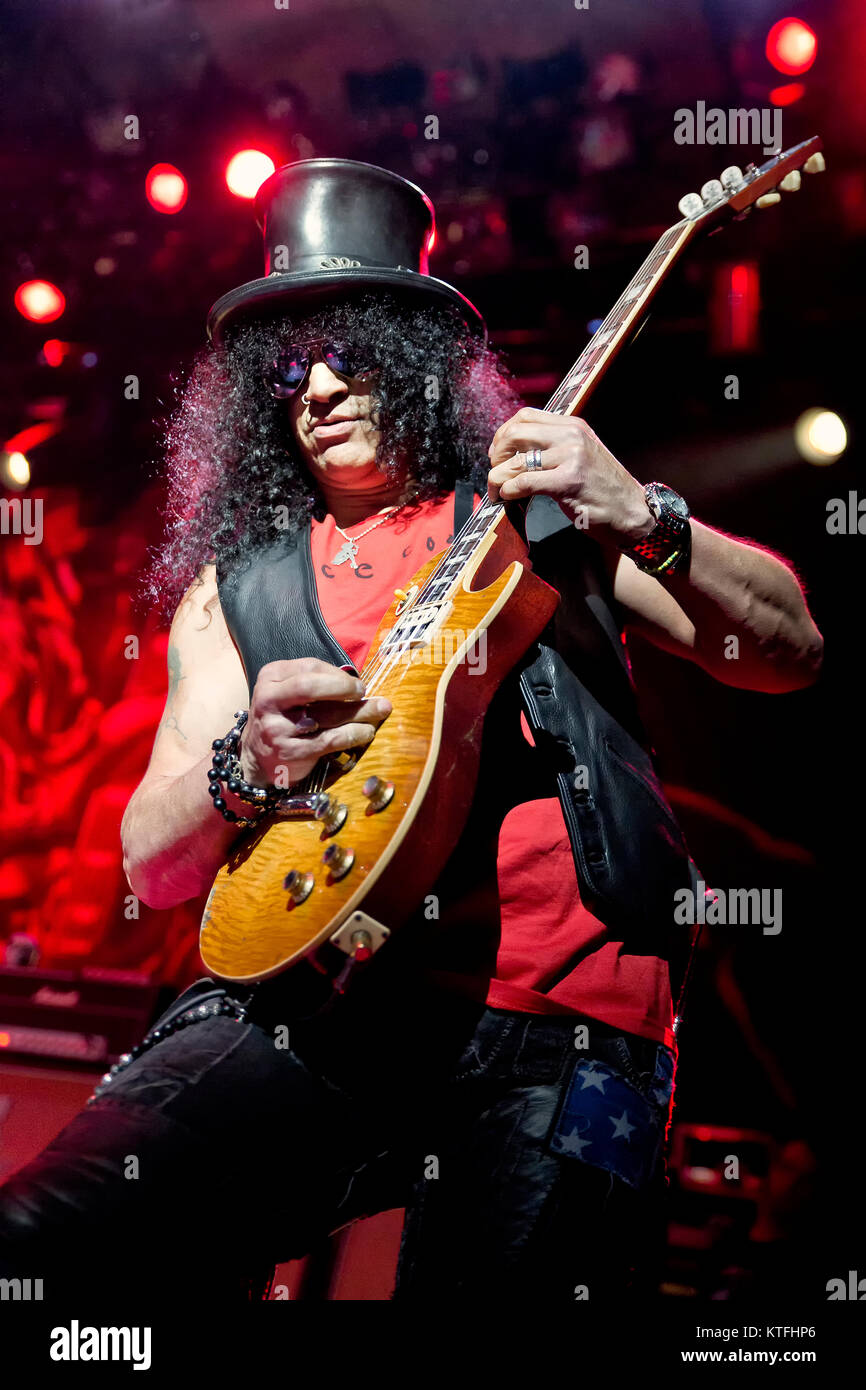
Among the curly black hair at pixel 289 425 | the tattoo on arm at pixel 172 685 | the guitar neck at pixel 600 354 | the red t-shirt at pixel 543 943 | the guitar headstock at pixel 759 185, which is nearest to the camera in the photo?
the red t-shirt at pixel 543 943

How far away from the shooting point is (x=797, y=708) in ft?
16.1

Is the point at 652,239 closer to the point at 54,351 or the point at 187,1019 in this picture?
the point at 54,351

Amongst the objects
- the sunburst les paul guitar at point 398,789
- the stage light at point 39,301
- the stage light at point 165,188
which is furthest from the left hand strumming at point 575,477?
the stage light at point 39,301

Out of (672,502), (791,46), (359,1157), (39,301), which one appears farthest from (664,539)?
(39,301)

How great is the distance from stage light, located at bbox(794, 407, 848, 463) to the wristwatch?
3122mm

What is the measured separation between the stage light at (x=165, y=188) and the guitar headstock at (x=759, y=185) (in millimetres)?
3804

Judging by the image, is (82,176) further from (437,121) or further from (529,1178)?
(529,1178)

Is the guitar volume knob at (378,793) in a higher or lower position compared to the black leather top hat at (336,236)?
lower

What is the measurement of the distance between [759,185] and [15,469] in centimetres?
563

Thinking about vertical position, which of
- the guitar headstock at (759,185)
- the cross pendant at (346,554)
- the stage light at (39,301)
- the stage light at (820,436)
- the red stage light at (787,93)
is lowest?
the cross pendant at (346,554)

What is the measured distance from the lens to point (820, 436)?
15.3 feet

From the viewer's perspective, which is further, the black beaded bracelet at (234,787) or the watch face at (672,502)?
the watch face at (672,502)

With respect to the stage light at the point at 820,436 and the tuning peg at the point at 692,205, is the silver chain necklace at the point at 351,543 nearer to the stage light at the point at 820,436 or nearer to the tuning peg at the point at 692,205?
the tuning peg at the point at 692,205

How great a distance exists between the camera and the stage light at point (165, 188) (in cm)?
523
